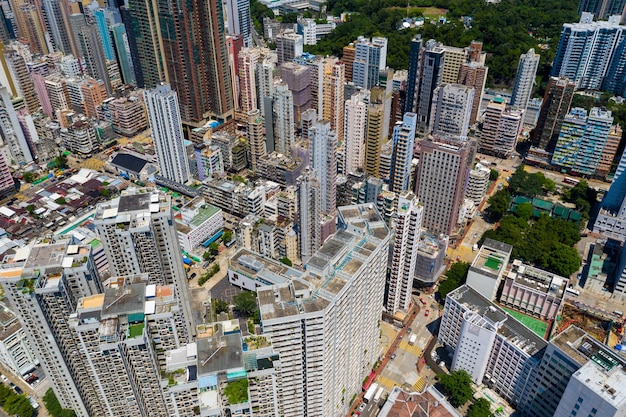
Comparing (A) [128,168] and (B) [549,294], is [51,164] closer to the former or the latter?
(A) [128,168]

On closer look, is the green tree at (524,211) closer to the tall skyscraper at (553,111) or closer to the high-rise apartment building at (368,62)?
the tall skyscraper at (553,111)

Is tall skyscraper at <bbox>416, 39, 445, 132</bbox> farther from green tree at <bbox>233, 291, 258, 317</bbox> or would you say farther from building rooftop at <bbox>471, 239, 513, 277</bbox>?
green tree at <bbox>233, 291, 258, 317</bbox>

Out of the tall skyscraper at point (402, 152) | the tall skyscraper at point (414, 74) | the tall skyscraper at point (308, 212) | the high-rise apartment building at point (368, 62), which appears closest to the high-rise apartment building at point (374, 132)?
the tall skyscraper at point (402, 152)

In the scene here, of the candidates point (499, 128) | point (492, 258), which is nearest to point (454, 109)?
point (499, 128)

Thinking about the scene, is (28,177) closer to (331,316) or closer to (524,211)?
(331,316)

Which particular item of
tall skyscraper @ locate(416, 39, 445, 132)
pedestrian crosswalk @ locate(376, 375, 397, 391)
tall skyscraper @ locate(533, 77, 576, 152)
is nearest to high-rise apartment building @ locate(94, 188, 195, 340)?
pedestrian crosswalk @ locate(376, 375, 397, 391)
